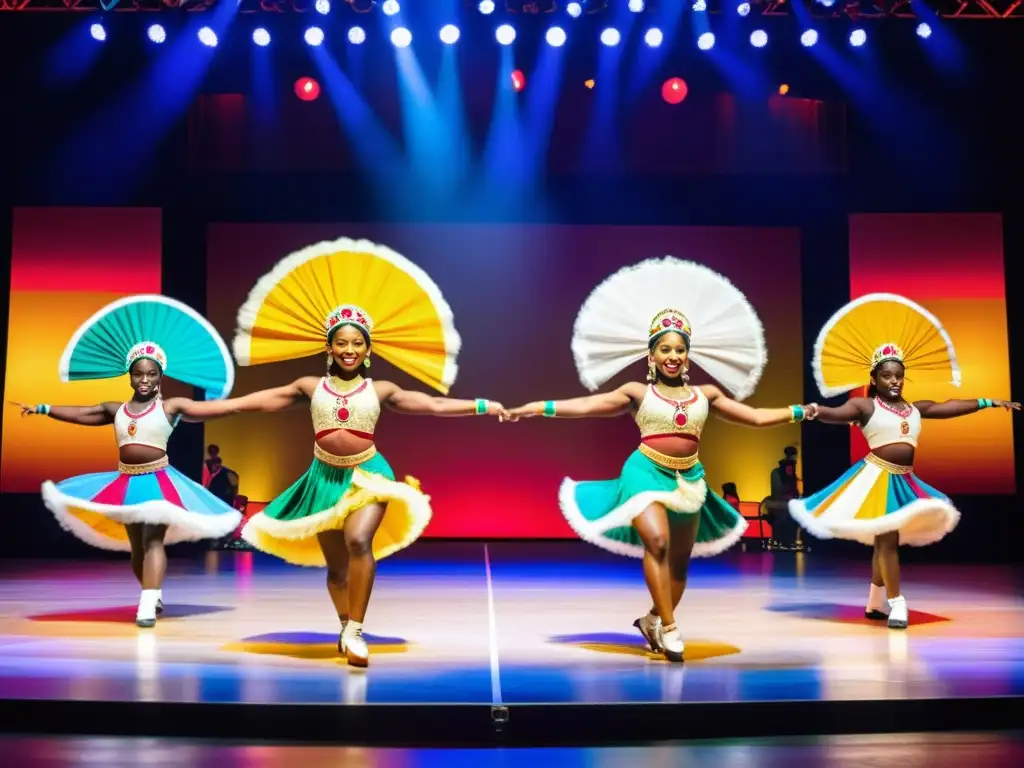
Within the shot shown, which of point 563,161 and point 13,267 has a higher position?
point 563,161

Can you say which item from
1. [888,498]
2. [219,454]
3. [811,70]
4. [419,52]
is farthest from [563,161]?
[888,498]

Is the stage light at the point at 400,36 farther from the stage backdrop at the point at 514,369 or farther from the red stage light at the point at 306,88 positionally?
the stage backdrop at the point at 514,369

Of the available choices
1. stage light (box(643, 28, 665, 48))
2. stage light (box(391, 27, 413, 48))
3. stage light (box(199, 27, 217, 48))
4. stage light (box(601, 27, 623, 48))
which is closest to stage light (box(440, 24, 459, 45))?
stage light (box(391, 27, 413, 48))

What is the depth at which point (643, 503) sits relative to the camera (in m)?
4.63

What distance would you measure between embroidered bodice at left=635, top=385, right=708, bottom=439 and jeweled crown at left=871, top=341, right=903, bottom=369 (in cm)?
151

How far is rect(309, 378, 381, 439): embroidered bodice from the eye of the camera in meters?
4.64

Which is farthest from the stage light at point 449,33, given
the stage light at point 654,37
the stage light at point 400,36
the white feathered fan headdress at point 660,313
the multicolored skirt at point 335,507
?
the multicolored skirt at point 335,507

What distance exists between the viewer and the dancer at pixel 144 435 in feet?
18.3

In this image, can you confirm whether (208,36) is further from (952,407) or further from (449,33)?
(952,407)

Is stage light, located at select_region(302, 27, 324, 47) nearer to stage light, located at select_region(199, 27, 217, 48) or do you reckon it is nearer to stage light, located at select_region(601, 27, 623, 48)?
stage light, located at select_region(199, 27, 217, 48)

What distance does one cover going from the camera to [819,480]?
415 inches

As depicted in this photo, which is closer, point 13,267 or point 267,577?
point 267,577

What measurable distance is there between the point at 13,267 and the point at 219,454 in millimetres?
2595

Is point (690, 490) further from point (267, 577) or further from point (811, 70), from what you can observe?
point (811, 70)
